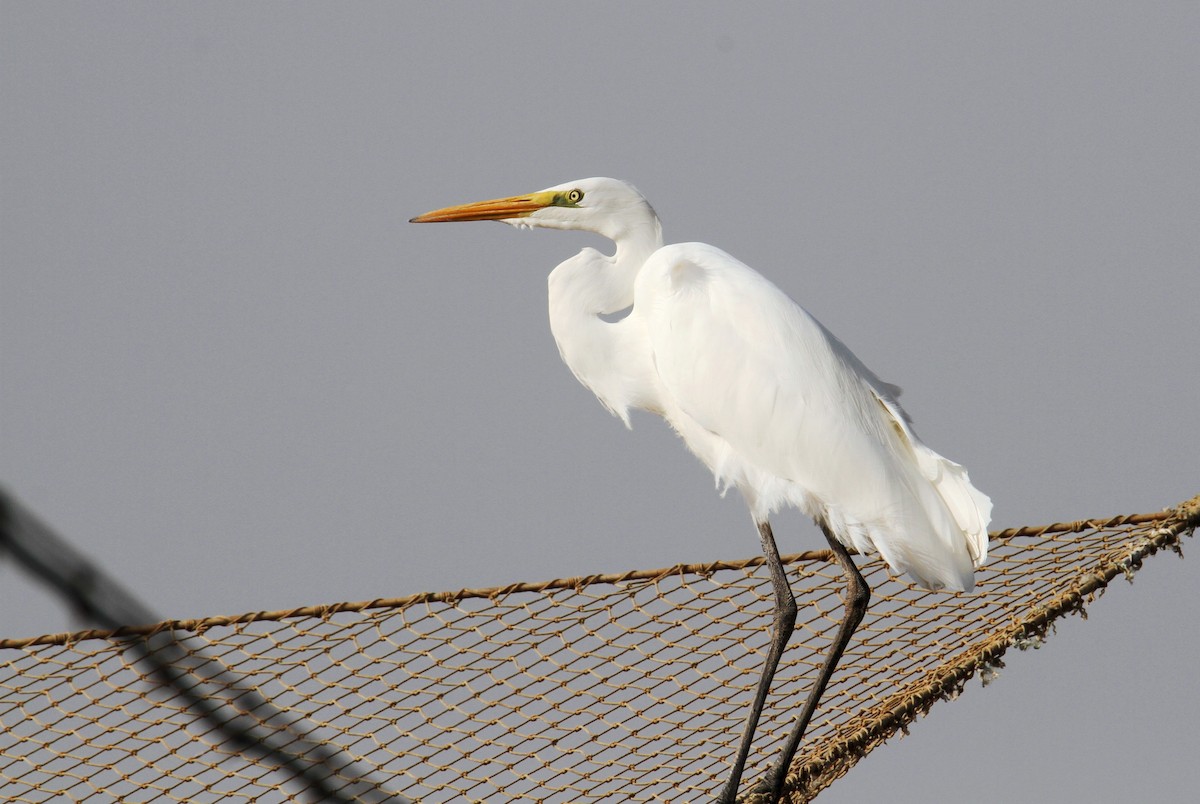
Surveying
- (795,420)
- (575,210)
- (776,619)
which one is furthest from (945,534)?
(575,210)

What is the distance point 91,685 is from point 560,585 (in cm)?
108

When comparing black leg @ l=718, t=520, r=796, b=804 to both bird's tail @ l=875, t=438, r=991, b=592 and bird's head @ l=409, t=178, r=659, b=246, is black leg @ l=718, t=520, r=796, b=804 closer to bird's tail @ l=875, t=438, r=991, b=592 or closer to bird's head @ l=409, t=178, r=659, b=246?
bird's tail @ l=875, t=438, r=991, b=592

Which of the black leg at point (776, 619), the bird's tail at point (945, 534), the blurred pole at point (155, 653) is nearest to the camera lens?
the blurred pole at point (155, 653)

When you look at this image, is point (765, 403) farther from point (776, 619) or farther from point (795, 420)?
point (776, 619)

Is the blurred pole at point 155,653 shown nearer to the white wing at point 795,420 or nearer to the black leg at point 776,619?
the white wing at point 795,420

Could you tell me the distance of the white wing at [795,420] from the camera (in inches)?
117

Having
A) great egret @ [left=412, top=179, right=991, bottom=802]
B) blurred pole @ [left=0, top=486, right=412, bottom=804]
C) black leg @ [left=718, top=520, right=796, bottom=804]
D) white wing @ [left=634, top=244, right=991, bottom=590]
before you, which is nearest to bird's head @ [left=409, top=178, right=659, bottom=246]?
great egret @ [left=412, top=179, right=991, bottom=802]

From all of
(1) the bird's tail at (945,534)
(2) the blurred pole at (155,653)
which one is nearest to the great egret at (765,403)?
(1) the bird's tail at (945,534)

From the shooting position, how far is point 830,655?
3.17m

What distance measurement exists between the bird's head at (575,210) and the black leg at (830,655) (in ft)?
3.17

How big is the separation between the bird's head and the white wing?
0.72 ft

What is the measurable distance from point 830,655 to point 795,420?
56cm

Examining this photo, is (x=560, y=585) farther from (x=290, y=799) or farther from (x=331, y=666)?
(x=290, y=799)

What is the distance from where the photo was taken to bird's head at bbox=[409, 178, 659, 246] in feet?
11.8
